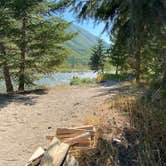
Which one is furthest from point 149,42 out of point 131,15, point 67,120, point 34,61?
point 34,61

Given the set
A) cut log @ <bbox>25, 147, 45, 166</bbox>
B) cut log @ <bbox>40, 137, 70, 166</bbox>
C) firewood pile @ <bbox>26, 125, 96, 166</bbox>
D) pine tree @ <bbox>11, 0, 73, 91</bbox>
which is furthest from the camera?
pine tree @ <bbox>11, 0, 73, 91</bbox>

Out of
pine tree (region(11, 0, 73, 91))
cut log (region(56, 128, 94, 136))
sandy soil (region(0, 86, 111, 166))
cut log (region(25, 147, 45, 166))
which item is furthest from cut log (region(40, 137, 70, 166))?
pine tree (region(11, 0, 73, 91))

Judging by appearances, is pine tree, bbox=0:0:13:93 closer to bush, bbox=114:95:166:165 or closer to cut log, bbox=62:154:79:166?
bush, bbox=114:95:166:165

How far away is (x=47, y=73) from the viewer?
17719 mm

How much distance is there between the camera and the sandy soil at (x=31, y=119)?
671cm

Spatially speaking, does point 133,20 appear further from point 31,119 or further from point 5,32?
point 5,32

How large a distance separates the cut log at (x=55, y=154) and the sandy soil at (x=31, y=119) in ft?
3.12

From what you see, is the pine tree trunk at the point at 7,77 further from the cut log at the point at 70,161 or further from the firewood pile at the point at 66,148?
the cut log at the point at 70,161

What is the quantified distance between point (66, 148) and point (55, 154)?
0.88ft

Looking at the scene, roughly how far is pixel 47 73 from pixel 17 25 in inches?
120

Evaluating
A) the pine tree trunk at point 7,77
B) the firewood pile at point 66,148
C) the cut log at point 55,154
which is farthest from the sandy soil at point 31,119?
the pine tree trunk at point 7,77

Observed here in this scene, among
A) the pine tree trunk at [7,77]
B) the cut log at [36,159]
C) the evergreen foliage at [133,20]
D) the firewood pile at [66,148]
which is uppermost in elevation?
the evergreen foliage at [133,20]

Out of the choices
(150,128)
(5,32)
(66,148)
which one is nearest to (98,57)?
(5,32)

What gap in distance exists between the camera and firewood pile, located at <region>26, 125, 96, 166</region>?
5.05 m
